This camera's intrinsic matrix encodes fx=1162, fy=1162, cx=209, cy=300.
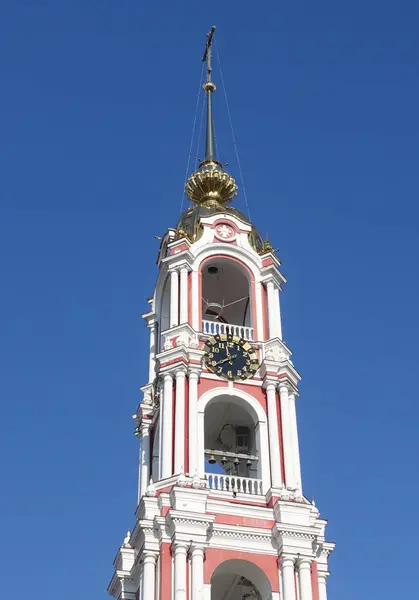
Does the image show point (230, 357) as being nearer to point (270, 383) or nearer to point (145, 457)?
point (270, 383)

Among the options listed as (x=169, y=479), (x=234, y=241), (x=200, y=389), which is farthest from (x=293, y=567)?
(x=234, y=241)

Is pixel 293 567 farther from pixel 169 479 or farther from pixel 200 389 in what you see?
pixel 200 389

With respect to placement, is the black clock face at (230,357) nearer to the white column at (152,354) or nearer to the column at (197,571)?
the white column at (152,354)

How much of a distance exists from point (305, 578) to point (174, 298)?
9512mm

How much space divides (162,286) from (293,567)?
11222mm

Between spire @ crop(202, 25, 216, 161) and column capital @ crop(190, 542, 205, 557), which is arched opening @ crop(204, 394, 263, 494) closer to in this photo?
column capital @ crop(190, 542, 205, 557)

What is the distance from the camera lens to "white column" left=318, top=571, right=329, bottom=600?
2825 cm

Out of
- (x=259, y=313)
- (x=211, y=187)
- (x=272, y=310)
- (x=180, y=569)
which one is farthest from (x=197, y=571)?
(x=211, y=187)

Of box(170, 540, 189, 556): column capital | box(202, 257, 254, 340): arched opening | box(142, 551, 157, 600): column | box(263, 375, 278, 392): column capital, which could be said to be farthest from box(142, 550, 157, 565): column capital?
box(202, 257, 254, 340): arched opening

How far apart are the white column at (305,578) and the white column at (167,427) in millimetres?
4030

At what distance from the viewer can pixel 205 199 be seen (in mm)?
38344

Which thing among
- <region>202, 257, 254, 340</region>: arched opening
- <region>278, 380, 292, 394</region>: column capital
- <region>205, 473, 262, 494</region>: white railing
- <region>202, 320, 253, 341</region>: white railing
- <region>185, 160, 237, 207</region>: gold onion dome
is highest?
<region>185, 160, 237, 207</region>: gold onion dome

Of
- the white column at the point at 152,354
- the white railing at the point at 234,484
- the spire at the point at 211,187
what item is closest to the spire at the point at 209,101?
the spire at the point at 211,187

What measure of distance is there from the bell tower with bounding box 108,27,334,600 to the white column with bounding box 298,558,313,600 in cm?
3
